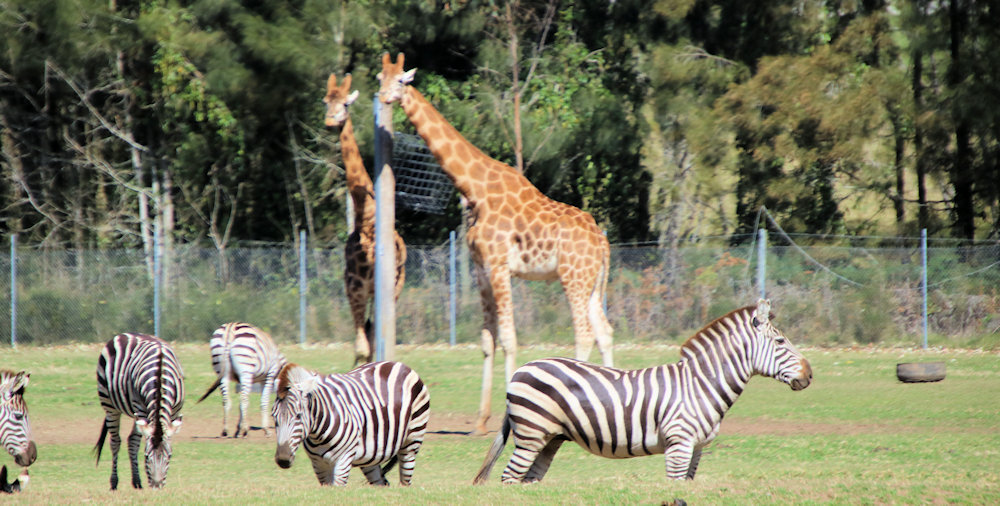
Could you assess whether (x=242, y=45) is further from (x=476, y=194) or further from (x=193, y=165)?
(x=476, y=194)

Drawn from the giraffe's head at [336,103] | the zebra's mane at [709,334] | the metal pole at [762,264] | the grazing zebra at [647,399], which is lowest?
the grazing zebra at [647,399]

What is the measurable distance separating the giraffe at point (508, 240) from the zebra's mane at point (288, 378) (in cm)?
456

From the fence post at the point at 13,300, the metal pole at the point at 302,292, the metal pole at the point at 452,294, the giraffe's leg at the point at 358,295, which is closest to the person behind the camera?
the giraffe's leg at the point at 358,295

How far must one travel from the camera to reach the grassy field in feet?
23.4

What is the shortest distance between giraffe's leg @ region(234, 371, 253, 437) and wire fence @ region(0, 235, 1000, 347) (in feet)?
30.9

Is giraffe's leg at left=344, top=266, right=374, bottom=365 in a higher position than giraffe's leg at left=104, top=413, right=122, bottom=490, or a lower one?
higher

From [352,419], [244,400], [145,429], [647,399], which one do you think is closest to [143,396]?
[145,429]

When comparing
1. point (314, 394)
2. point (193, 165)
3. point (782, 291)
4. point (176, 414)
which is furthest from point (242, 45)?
point (314, 394)

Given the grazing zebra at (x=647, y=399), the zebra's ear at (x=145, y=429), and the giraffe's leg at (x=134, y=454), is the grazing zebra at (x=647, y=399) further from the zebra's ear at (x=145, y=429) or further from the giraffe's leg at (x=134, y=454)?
the giraffe's leg at (x=134, y=454)

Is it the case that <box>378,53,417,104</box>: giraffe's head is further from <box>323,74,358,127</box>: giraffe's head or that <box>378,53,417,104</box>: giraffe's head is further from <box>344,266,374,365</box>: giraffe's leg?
<box>344,266,374,365</box>: giraffe's leg

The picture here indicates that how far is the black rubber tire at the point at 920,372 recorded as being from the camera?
576 inches

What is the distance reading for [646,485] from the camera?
294 inches

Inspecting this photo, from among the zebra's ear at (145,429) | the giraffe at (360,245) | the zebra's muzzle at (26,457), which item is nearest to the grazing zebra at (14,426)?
the zebra's muzzle at (26,457)

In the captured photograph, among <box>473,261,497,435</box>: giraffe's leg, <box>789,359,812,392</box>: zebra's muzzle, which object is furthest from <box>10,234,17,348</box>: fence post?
<box>789,359,812,392</box>: zebra's muzzle
